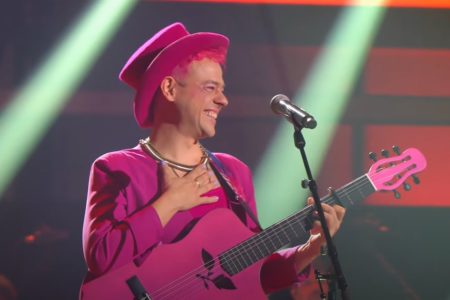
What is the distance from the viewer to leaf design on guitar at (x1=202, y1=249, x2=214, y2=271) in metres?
2.26

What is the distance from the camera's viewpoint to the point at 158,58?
2.39 meters

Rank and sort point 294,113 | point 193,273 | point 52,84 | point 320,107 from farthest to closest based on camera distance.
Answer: point 320,107
point 52,84
point 193,273
point 294,113

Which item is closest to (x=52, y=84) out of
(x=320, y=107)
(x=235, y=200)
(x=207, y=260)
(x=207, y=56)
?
(x=207, y=56)

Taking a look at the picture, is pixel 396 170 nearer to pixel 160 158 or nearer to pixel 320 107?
pixel 320 107

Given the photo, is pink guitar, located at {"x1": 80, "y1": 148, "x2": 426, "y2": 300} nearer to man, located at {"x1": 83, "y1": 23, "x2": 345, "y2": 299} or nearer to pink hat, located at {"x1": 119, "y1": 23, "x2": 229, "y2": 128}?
man, located at {"x1": 83, "y1": 23, "x2": 345, "y2": 299}

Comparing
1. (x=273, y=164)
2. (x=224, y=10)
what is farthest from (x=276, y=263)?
(x=224, y=10)

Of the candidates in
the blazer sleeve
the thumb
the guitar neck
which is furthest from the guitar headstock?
the blazer sleeve

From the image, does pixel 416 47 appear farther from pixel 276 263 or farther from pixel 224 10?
pixel 276 263

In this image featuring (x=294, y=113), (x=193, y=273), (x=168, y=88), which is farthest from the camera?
(x=168, y=88)

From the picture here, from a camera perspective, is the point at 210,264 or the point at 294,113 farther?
the point at 210,264

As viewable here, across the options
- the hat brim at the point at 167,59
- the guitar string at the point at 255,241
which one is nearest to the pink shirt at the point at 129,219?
the guitar string at the point at 255,241

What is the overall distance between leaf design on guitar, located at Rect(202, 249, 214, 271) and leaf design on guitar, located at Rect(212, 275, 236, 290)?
0.05 meters

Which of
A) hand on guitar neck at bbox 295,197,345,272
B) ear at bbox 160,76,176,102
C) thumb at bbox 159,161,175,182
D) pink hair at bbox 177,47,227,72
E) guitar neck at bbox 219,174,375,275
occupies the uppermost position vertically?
pink hair at bbox 177,47,227,72

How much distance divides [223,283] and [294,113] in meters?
0.70
